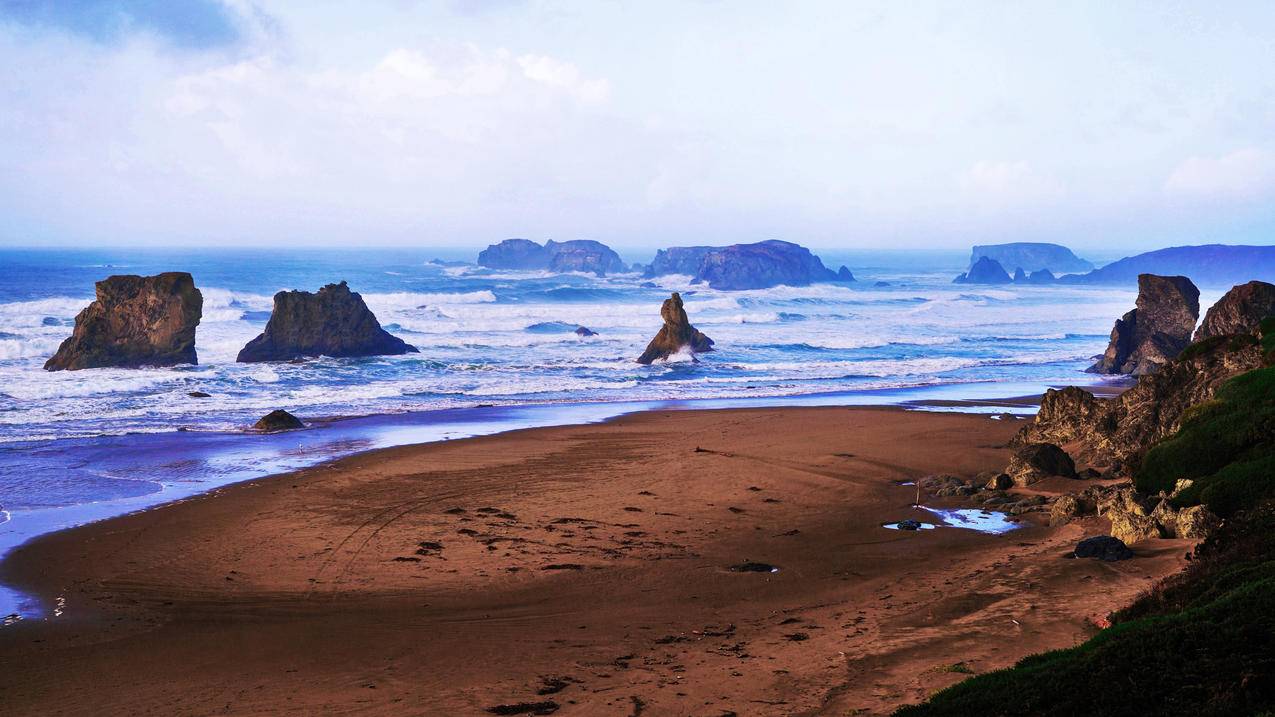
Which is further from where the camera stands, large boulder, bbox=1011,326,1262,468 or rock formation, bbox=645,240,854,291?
rock formation, bbox=645,240,854,291

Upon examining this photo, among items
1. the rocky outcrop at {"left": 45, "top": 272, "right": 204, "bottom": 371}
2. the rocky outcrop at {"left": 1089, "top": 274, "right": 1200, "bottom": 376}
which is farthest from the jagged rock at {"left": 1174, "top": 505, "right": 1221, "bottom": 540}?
the rocky outcrop at {"left": 45, "top": 272, "right": 204, "bottom": 371}

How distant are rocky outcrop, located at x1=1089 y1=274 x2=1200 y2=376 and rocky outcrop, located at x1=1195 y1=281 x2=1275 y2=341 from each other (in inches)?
247

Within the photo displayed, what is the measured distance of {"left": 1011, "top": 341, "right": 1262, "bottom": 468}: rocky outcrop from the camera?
62.4ft

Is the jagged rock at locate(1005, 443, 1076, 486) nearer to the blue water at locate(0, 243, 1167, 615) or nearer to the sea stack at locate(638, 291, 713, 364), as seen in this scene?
the blue water at locate(0, 243, 1167, 615)

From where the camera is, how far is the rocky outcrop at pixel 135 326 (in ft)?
133

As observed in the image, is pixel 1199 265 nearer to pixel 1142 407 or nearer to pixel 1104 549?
pixel 1142 407

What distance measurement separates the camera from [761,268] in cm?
13338

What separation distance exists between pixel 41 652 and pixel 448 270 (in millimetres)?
151062

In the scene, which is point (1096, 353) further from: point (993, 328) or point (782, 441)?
point (782, 441)

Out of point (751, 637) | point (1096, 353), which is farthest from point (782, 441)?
point (1096, 353)

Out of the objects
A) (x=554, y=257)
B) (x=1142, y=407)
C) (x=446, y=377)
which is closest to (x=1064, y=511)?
(x=1142, y=407)

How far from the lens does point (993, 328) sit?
7144 cm

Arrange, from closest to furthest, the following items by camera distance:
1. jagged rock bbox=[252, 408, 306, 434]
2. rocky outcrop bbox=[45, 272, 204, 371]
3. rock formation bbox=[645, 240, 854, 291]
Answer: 1. jagged rock bbox=[252, 408, 306, 434]
2. rocky outcrop bbox=[45, 272, 204, 371]
3. rock formation bbox=[645, 240, 854, 291]

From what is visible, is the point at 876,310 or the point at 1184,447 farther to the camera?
the point at 876,310
